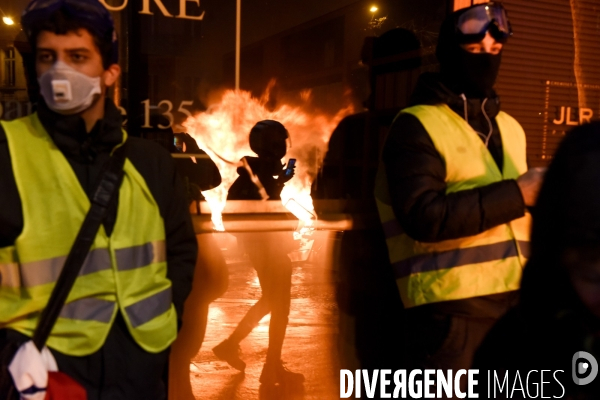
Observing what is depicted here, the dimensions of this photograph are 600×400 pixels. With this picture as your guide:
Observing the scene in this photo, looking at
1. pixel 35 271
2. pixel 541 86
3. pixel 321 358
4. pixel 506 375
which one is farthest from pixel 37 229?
pixel 541 86

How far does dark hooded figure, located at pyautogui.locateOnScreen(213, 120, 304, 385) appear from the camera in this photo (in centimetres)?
333

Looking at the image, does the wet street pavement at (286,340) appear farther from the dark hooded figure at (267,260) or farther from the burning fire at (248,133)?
the burning fire at (248,133)

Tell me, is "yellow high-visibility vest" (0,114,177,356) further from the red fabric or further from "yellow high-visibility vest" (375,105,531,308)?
"yellow high-visibility vest" (375,105,531,308)

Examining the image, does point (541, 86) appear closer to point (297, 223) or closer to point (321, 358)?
point (297, 223)

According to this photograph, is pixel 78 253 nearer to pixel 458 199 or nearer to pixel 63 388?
pixel 63 388

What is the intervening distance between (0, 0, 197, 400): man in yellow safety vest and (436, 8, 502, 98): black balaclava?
1.19 m

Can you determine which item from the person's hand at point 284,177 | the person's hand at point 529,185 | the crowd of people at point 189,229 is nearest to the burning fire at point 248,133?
the person's hand at point 284,177

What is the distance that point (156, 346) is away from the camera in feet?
6.83

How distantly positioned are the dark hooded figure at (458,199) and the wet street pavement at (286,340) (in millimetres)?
959

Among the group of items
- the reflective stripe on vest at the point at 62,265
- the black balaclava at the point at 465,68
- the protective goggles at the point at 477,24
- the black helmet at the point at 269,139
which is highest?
the protective goggles at the point at 477,24

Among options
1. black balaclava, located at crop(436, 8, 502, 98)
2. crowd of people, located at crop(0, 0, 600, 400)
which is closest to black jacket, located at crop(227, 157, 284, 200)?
crowd of people, located at crop(0, 0, 600, 400)

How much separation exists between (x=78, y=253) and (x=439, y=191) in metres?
1.22

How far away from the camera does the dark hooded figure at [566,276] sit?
118 cm

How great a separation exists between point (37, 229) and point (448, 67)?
163cm
